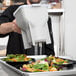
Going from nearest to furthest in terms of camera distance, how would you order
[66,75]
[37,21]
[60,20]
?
[66,75], [37,21], [60,20]

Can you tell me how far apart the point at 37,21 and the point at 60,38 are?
2.70m

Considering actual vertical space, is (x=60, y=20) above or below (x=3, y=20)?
below

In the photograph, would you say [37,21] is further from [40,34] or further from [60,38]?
[60,38]

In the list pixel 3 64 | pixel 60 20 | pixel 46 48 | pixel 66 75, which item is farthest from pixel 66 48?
pixel 66 75

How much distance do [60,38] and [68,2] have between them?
0.67m

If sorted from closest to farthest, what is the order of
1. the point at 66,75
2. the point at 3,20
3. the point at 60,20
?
the point at 66,75 < the point at 3,20 < the point at 60,20

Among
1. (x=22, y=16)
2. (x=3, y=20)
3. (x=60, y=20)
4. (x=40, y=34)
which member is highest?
(x=22, y=16)

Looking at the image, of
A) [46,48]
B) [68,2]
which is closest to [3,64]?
[46,48]

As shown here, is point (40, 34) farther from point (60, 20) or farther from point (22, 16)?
point (60, 20)

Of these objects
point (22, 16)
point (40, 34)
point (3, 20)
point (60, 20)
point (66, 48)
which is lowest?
point (66, 48)

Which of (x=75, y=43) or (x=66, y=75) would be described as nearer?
(x=66, y=75)

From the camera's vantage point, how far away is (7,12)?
8.48 feet

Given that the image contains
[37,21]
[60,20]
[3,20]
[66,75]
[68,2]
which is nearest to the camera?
[66,75]

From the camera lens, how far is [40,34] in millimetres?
1518
